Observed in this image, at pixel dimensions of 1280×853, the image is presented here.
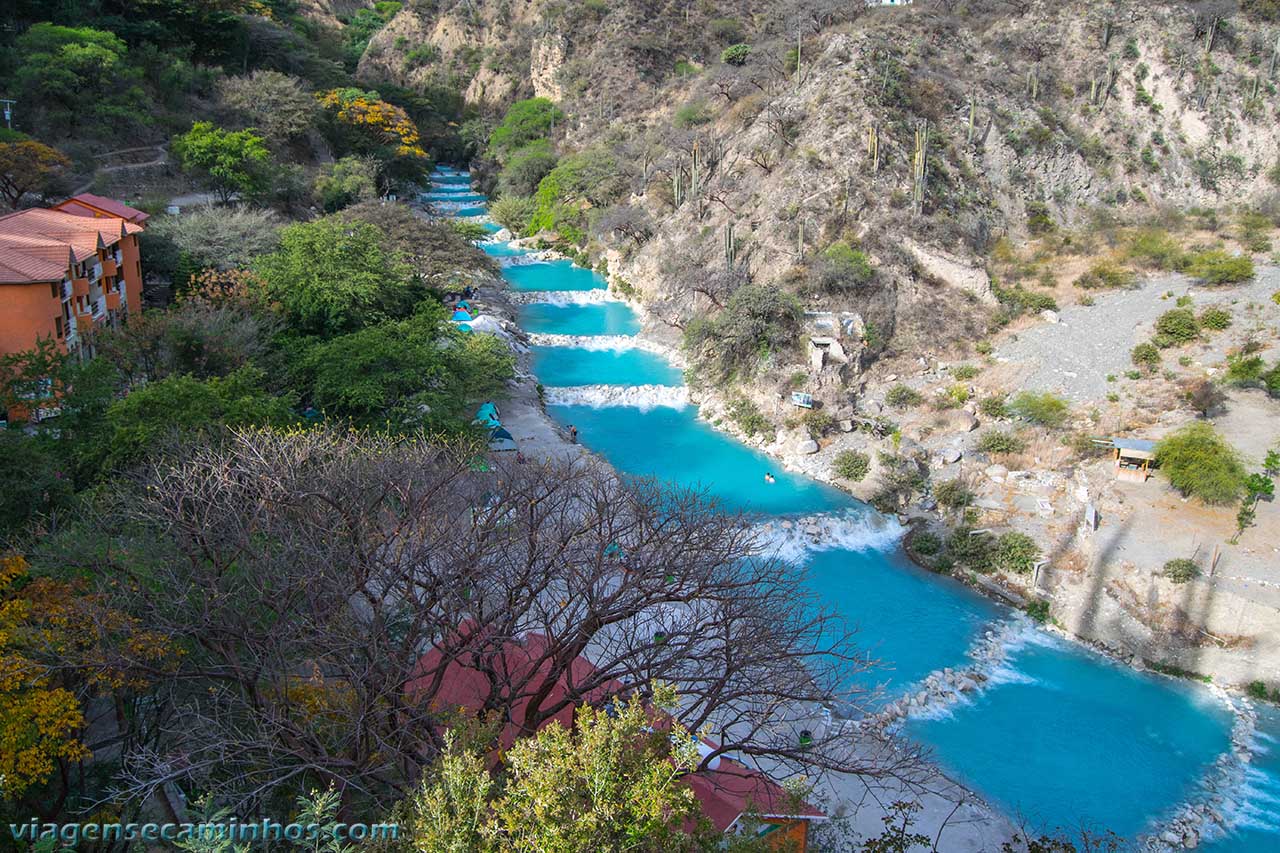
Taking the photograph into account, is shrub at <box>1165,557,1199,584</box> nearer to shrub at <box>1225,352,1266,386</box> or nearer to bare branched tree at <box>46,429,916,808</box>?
bare branched tree at <box>46,429,916,808</box>

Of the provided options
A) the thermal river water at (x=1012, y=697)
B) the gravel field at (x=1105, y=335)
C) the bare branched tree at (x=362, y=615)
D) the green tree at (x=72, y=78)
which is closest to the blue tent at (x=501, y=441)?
the thermal river water at (x=1012, y=697)

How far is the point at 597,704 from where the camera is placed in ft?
37.8

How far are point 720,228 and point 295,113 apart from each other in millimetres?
24094

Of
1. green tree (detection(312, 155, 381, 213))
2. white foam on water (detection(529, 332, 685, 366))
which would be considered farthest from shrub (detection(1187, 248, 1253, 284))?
green tree (detection(312, 155, 381, 213))

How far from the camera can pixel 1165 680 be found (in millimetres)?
17250

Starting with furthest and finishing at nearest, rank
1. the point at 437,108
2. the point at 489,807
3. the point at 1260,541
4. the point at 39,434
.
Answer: the point at 437,108 < the point at 1260,541 < the point at 39,434 < the point at 489,807

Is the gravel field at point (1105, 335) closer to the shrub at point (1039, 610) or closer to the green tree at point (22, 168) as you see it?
the shrub at point (1039, 610)

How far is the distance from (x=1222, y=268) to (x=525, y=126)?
47593 mm

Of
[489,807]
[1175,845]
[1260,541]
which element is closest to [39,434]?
[489,807]

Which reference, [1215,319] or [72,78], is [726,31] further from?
[1215,319]

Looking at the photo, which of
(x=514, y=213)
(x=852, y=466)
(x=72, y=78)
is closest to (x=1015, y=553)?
(x=852, y=466)

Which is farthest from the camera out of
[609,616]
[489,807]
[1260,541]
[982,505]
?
[982,505]

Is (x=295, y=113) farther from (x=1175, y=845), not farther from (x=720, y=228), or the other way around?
(x=1175, y=845)

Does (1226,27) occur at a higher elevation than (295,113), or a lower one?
higher
